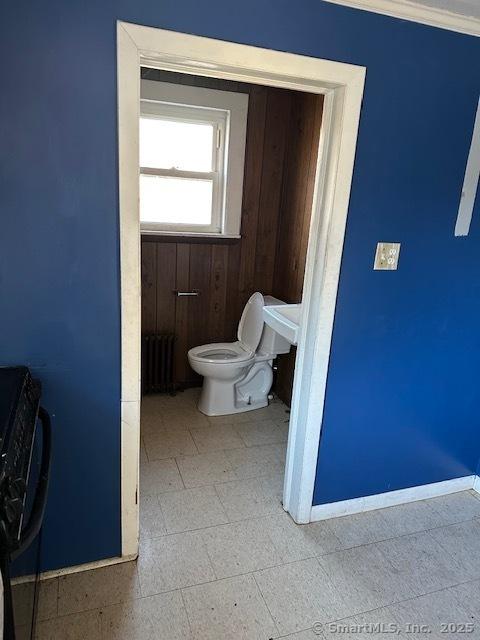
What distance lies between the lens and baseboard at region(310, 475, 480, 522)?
1.98 meters

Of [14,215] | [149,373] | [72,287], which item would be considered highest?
[14,215]

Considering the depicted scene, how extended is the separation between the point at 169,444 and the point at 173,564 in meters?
0.85

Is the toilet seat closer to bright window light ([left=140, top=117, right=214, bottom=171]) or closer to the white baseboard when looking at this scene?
the white baseboard

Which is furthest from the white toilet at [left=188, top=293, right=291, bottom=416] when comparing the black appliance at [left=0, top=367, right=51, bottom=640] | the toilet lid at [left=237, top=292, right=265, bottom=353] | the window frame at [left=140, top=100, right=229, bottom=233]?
the black appliance at [left=0, top=367, right=51, bottom=640]

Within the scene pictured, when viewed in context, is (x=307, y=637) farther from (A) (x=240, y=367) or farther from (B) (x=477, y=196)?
(B) (x=477, y=196)

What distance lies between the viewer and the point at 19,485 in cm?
89

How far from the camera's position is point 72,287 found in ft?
4.42

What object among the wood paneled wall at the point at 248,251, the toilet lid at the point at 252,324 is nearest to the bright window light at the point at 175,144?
the wood paneled wall at the point at 248,251

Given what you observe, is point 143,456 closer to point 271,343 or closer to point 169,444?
point 169,444

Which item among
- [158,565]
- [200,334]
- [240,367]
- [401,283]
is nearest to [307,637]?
[158,565]

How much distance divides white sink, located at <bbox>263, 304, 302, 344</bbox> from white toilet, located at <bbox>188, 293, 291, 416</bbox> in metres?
0.26

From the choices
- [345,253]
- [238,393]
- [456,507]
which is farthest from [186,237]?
[456,507]

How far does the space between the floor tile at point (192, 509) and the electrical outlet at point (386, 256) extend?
1324 mm

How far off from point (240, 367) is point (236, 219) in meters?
1.05
